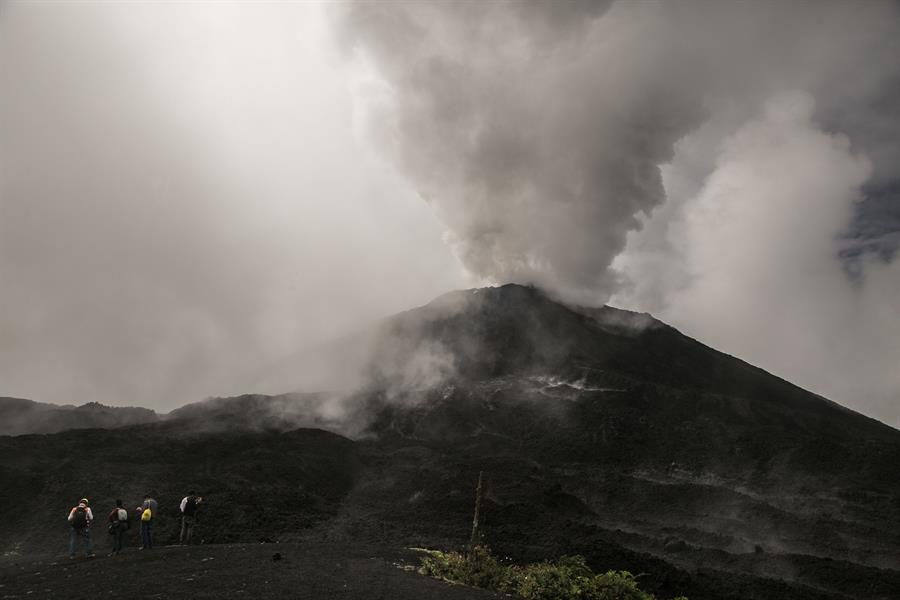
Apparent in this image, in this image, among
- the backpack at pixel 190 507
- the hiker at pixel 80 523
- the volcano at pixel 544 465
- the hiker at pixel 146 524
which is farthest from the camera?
the volcano at pixel 544 465

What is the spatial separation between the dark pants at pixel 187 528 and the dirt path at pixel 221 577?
248 centimetres

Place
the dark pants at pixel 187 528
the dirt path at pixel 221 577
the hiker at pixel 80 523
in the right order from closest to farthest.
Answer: the dirt path at pixel 221 577 < the hiker at pixel 80 523 < the dark pants at pixel 187 528

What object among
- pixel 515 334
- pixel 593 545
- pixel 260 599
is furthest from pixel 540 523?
pixel 515 334

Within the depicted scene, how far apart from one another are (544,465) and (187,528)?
92.1 ft

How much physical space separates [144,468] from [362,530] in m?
16.2

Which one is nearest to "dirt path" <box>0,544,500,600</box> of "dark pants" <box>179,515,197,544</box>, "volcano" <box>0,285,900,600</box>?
"dark pants" <box>179,515,197,544</box>

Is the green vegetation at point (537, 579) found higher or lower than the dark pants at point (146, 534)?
lower

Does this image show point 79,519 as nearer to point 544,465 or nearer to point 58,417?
point 544,465

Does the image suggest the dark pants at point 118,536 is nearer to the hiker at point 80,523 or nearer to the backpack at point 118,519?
the backpack at point 118,519

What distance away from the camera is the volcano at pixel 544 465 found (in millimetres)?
28016

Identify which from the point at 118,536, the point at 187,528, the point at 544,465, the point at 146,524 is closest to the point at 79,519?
the point at 118,536

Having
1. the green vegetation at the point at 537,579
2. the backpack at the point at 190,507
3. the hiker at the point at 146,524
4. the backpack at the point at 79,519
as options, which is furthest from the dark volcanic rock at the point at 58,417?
the green vegetation at the point at 537,579

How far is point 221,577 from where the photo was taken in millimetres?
16094

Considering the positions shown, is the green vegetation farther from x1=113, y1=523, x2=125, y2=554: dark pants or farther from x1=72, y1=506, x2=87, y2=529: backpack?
x1=72, y1=506, x2=87, y2=529: backpack
